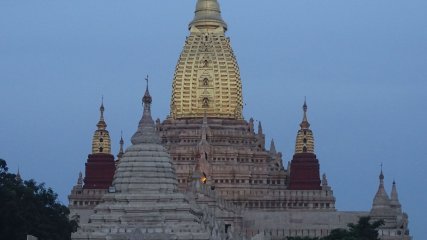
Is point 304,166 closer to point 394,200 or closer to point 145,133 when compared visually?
point 394,200

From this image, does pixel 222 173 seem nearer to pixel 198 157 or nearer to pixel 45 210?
pixel 198 157

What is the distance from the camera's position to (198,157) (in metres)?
120

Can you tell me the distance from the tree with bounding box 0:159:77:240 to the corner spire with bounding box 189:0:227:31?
111 feet

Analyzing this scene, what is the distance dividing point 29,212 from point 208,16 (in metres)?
40.9

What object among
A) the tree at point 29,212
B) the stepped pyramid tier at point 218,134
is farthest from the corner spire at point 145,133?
the stepped pyramid tier at point 218,134

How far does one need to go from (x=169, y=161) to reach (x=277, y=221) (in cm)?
2367

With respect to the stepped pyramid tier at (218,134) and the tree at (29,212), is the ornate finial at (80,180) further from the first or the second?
the tree at (29,212)

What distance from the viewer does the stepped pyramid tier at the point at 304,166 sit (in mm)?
120812

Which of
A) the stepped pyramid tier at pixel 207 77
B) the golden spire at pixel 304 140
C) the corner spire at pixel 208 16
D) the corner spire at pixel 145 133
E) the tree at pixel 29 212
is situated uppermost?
the corner spire at pixel 208 16

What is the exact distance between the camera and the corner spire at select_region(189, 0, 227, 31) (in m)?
125

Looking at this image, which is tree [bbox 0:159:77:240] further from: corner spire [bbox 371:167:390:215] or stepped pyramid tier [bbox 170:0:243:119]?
stepped pyramid tier [bbox 170:0:243:119]

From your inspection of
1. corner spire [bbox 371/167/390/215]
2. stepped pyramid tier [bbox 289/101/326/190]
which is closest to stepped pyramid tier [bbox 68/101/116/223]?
stepped pyramid tier [bbox 289/101/326/190]

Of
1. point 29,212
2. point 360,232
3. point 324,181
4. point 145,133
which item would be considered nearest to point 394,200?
point 324,181

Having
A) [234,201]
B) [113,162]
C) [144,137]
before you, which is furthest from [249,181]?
[144,137]
